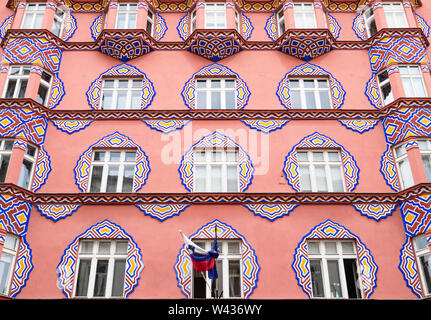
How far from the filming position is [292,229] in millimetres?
13602

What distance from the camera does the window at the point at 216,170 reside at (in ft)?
48.0

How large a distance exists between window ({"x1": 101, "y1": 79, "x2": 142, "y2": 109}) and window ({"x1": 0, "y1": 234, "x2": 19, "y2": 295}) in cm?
575

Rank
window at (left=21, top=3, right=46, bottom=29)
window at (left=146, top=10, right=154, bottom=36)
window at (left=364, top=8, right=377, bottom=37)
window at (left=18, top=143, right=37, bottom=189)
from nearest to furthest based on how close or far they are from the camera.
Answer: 1. window at (left=18, top=143, right=37, bottom=189)
2. window at (left=21, top=3, right=46, bottom=29)
3. window at (left=364, top=8, right=377, bottom=37)
4. window at (left=146, top=10, right=154, bottom=36)

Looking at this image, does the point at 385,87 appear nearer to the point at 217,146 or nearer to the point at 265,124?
the point at 265,124

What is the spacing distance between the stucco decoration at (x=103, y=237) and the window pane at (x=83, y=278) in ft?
0.65

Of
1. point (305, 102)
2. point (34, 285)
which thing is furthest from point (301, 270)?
point (34, 285)

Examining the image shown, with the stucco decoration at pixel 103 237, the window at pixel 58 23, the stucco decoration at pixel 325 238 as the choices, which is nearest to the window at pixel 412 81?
the stucco decoration at pixel 325 238

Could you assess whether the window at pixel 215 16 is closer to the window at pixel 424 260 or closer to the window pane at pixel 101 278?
the window pane at pixel 101 278

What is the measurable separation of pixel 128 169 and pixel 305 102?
6938mm

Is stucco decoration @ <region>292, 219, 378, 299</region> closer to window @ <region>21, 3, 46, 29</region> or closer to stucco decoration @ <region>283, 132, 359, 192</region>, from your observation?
stucco decoration @ <region>283, 132, 359, 192</region>

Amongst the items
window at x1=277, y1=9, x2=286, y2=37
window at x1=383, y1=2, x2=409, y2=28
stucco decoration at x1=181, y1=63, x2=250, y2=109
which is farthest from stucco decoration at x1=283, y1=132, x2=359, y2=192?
window at x1=383, y1=2, x2=409, y2=28

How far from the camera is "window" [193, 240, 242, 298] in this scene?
42.2 ft

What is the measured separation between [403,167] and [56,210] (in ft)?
37.3

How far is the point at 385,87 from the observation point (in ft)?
53.4
